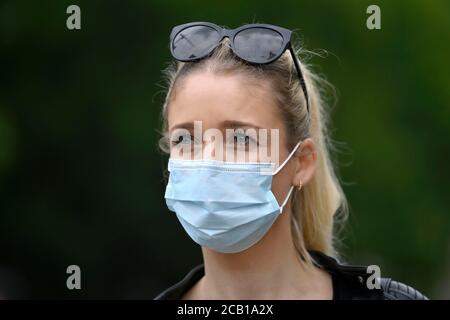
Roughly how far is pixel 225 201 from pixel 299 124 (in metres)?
0.49

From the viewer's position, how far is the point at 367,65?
7992 millimetres

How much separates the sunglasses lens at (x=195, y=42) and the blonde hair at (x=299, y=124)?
0.10ft

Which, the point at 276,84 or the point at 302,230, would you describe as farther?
the point at 302,230

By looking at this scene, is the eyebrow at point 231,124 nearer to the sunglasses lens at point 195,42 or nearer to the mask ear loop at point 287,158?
the mask ear loop at point 287,158

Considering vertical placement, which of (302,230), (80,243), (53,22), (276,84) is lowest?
(80,243)

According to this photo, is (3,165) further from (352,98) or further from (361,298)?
(361,298)

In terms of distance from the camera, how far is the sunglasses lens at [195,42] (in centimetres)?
323

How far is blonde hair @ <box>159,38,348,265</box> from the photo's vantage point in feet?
10.4

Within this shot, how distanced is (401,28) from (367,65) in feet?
1.74

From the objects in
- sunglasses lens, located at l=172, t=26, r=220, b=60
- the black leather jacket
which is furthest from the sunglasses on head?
the black leather jacket
